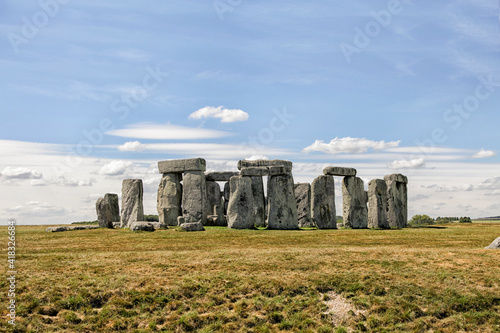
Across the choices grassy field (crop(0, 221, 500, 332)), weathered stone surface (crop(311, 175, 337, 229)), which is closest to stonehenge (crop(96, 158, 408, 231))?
weathered stone surface (crop(311, 175, 337, 229))

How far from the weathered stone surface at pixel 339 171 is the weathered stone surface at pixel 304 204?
2026mm

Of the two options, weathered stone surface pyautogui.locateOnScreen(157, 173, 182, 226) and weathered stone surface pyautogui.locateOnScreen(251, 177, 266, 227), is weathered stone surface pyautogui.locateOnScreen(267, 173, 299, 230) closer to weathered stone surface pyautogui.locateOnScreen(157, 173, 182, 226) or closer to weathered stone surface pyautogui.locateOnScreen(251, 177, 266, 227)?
weathered stone surface pyautogui.locateOnScreen(251, 177, 266, 227)

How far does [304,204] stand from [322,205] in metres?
2.54

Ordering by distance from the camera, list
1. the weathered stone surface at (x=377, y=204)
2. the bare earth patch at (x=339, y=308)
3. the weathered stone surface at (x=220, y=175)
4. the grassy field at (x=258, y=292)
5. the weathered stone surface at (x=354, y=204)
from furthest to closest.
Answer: the weathered stone surface at (x=220, y=175) → the weathered stone surface at (x=377, y=204) → the weathered stone surface at (x=354, y=204) → the bare earth patch at (x=339, y=308) → the grassy field at (x=258, y=292)

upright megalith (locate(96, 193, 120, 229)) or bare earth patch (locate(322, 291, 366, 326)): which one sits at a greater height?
upright megalith (locate(96, 193, 120, 229))

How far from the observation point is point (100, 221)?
90.8 ft

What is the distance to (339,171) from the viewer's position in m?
27.2

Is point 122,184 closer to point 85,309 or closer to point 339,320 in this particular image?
point 85,309

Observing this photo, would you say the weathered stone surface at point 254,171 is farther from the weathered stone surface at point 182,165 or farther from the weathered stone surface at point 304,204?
the weathered stone surface at point 304,204

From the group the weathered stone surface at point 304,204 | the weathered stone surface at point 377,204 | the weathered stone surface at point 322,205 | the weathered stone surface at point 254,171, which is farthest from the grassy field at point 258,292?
the weathered stone surface at point 304,204

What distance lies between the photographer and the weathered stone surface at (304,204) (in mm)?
28750

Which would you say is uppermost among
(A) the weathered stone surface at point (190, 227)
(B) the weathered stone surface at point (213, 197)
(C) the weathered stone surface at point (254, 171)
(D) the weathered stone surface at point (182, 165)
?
(D) the weathered stone surface at point (182, 165)

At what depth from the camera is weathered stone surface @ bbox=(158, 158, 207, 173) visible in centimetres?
2683

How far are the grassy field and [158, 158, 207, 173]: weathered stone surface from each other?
1267 cm
